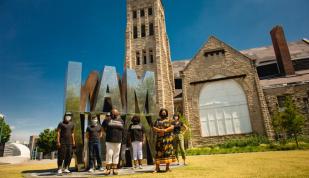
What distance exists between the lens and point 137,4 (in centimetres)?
Answer: 3366

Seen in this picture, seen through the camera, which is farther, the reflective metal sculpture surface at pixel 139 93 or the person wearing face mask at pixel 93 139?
the reflective metal sculpture surface at pixel 139 93

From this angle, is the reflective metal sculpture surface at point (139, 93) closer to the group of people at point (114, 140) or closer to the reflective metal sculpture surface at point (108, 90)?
the reflective metal sculpture surface at point (108, 90)

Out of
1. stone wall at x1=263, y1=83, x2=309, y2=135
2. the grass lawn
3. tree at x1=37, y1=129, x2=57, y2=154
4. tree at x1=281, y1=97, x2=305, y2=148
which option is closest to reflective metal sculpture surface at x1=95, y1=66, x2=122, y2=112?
the grass lawn

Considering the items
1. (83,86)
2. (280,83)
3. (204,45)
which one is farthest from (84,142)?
(280,83)

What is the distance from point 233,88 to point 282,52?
834cm

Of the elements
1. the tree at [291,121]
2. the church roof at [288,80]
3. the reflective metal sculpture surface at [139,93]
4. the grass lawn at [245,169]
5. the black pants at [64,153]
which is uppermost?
the church roof at [288,80]

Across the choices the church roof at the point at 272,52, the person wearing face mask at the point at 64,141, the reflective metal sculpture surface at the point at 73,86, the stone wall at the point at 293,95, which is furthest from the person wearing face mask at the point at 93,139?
the church roof at the point at 272,52

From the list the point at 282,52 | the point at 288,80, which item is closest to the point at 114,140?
the point at 288,80

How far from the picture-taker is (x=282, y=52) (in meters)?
24.5

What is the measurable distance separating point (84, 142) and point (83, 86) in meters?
2.54

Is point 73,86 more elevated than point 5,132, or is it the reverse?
point 5,132

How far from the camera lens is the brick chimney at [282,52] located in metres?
24.1

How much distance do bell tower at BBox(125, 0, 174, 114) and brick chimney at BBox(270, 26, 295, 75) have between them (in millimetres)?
→ 14089

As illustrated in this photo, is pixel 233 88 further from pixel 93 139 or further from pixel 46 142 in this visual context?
pixel 46 142
